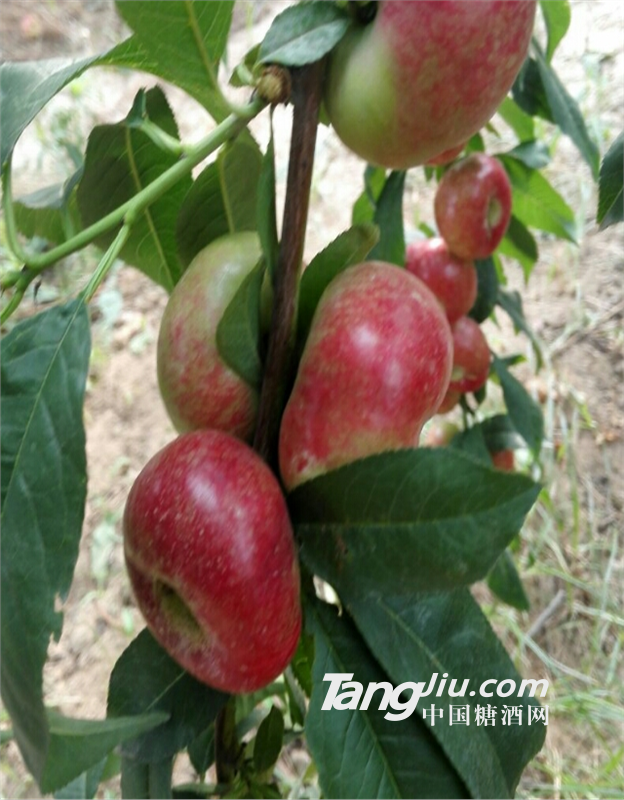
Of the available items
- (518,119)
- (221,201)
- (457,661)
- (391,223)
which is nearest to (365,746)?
(457,661)

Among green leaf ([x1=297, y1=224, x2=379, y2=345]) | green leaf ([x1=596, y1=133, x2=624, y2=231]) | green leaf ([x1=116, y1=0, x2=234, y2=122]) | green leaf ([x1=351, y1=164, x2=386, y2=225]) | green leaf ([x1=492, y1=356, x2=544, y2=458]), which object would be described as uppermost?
green leaf ([x1=116, y1=0, x2=234, y2=122])

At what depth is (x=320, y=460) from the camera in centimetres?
31

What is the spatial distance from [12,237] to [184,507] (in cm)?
14

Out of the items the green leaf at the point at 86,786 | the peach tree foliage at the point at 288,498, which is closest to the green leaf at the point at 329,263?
the peach tree foliage at the point at 288,498

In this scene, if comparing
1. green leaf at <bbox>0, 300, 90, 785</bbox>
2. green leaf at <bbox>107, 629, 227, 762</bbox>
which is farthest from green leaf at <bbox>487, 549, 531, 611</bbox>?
green leaf at <bbox>0, 300, 90, 785</bbox>

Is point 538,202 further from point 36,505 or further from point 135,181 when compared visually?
point 36,505

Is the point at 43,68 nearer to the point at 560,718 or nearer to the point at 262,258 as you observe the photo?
the point at 262,258

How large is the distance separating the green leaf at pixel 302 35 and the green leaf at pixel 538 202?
447mm

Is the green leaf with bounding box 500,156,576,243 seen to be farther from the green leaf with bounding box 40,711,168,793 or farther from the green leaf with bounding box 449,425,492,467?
the green leaf with bounding box 40,711,168,793

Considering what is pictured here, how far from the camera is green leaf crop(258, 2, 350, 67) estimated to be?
11.5 inches

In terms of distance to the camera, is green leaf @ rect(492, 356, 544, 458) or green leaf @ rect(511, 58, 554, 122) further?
green leaf @ rect(492, 356, 544, 458)

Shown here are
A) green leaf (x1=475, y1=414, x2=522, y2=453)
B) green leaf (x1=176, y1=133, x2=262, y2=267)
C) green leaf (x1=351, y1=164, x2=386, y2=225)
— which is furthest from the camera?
green leaf (x1=475, y1=414, x2=522, y2=453)

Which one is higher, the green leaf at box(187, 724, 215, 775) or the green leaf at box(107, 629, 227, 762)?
the green leaf at box(107, 629, 227, 762)

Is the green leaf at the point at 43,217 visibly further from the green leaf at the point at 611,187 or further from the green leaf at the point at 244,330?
the green leaf at the point at 611,187
